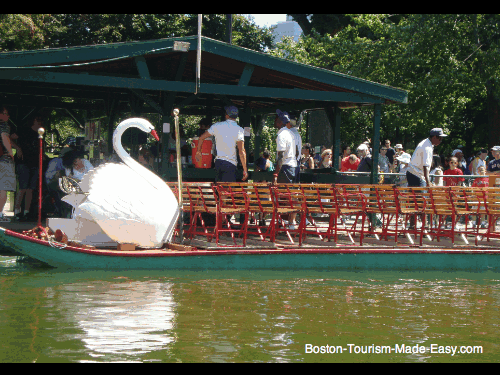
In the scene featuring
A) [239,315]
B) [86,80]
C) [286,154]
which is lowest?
[239,315]

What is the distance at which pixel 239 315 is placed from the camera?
25.5ft

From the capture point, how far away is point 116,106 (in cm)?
1788

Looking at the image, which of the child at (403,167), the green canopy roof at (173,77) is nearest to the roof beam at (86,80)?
the green canopy roof at (173,77)

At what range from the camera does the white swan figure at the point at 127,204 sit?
407 inches

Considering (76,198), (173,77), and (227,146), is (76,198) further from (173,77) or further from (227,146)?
(173,77)

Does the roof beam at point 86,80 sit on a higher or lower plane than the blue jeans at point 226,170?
higher

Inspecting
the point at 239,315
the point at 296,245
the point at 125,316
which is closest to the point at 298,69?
the point at 296,245

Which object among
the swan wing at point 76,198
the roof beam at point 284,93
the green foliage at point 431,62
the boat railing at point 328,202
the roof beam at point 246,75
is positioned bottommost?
the boat railing at point 328,202

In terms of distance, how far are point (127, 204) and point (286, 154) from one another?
11.7ft

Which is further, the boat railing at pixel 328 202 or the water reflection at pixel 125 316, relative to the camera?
the boat railing at pixel 328 202

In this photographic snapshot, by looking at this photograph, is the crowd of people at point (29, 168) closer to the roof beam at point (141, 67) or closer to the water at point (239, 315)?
the roof beam at point (141, 67)

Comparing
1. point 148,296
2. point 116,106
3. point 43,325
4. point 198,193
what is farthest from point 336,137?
point 43,325

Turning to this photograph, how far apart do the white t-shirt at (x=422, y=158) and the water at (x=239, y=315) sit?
113 inches

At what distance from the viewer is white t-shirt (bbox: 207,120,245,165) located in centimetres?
1229
